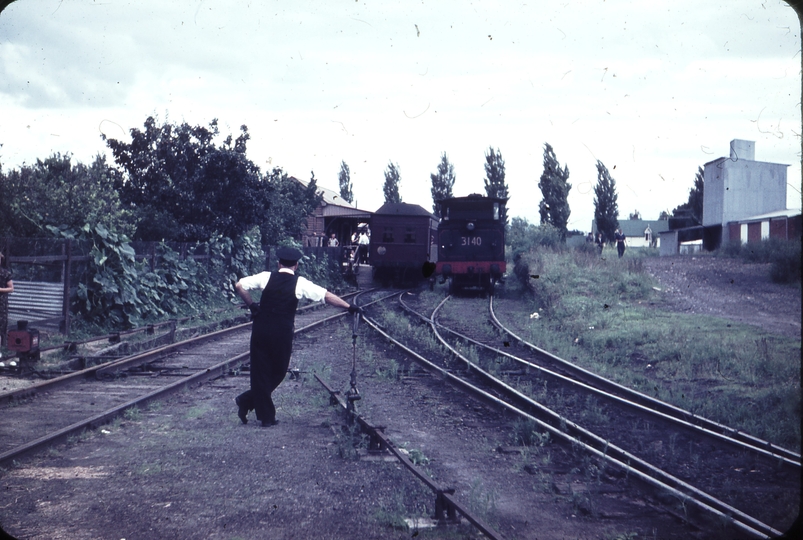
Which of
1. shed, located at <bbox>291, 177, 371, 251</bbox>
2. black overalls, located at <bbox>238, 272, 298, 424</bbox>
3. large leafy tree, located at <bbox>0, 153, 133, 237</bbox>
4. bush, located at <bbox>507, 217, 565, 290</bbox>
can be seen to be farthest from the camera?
shed, located at <bbox>291, 177, 371, 251</bbox>

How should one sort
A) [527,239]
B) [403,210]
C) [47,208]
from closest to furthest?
1. [47,208]
2. [403,210]
3. [527,239]

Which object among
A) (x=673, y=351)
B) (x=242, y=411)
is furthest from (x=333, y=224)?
(x=242, y=411)

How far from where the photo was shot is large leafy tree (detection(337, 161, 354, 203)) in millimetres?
91062

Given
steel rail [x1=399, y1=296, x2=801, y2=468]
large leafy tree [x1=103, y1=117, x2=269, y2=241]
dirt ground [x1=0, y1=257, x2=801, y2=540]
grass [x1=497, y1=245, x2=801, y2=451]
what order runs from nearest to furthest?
dirt ground [x1=0, y1=257, x2=801, y2=540]
steel rail [x1=399, y1=296, x2=801, y2=468]
grass [x1=497, y1=245, x2=801, y2=451]
large leafy tree [x1=103, y1=117, x2=269, y2=241]

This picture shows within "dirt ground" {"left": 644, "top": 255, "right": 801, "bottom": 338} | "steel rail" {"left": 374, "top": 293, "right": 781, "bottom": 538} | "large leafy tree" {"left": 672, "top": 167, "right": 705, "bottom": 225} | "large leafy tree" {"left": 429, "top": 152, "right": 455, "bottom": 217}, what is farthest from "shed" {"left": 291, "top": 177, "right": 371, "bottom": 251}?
"large leafy tree" {"left": 672, "top": 167, "right": 705, "bottom": 225}

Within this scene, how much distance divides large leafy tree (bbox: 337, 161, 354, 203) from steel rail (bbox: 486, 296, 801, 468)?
81.7 meters

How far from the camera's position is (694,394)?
27.8 feet

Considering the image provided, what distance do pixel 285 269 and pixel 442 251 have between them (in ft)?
57.6

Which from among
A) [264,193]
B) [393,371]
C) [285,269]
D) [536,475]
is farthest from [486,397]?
[264,193]

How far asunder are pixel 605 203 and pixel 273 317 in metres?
55.1

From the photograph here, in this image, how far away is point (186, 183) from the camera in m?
20.4

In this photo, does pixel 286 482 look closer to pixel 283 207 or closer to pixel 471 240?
pixel 471 240

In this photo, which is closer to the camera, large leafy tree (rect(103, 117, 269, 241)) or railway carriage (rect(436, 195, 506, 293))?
large leafy tree (rect(103, 117, 269, 241))

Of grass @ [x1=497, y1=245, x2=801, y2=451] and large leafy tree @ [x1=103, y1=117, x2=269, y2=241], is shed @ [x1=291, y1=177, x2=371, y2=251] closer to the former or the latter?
large leafy tree @ [x1=103, y1=117, x2=269, y2=241]
